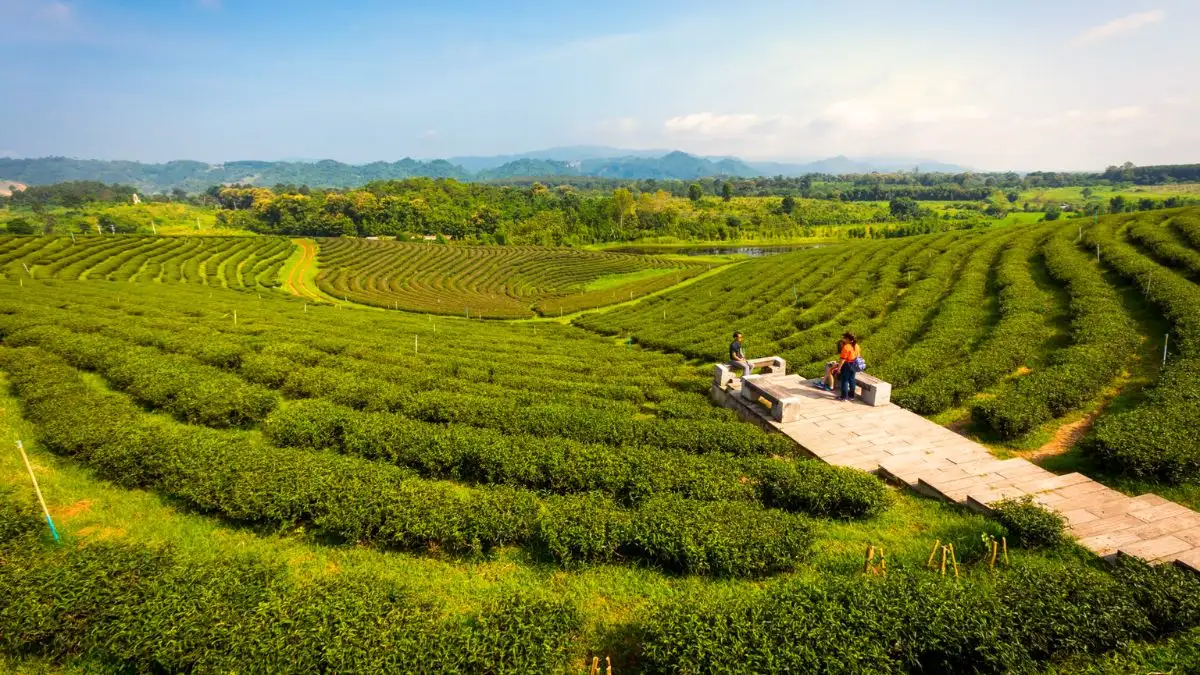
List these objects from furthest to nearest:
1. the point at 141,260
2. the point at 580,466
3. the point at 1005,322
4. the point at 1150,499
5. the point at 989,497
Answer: the point at 141,260
the point at 1005,322
the point at 580,466
the point at 989,497
the point at 1150,499

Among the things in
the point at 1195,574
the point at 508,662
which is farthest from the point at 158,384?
the point at 1195,574

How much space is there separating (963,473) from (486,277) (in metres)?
88.7

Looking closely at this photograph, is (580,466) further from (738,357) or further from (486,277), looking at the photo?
(486,277)

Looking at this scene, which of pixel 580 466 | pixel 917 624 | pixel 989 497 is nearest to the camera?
pixel 917 624

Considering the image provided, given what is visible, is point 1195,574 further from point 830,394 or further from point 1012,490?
point 830,394

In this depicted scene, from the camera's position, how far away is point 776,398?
672 inches

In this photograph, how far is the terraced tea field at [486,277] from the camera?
68438 millimetres

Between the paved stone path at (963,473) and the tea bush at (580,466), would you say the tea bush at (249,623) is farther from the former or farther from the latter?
the paved stone path at (963,473)

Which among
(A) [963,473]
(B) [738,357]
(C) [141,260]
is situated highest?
(C) [141,260]

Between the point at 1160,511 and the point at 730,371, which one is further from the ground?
the point at 730,371

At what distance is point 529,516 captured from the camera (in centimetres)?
1152

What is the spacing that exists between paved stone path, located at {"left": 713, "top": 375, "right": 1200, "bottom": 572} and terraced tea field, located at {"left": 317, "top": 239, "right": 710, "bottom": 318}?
154ft

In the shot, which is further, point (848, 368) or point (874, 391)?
point (848, 368)

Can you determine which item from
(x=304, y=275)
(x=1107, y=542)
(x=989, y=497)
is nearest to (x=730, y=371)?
(x=989, y=497)
